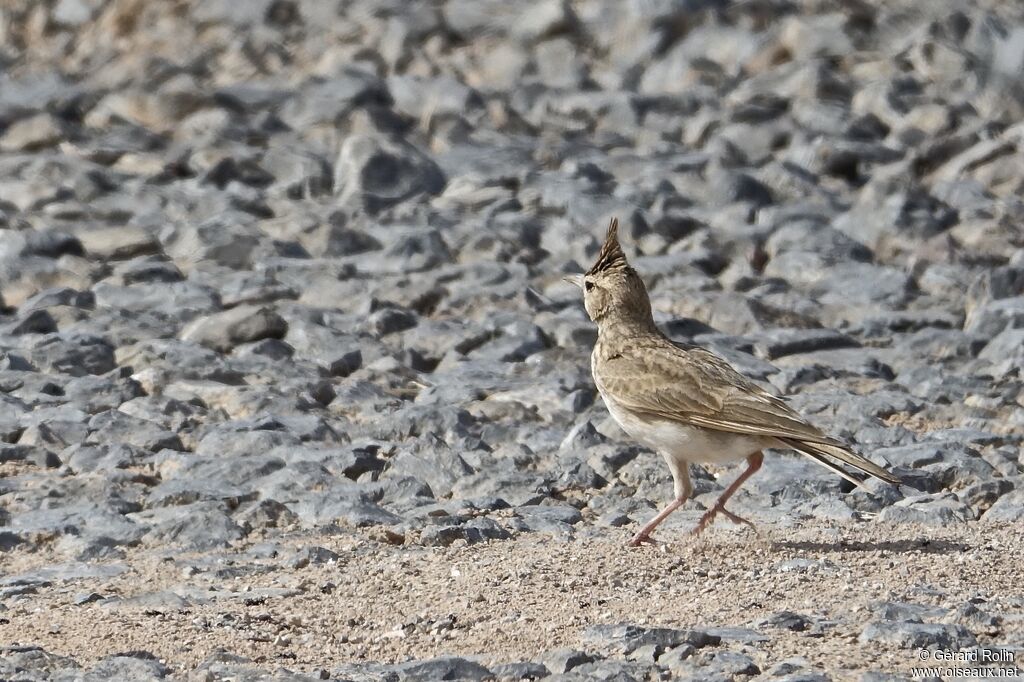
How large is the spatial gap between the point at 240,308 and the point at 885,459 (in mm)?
4187

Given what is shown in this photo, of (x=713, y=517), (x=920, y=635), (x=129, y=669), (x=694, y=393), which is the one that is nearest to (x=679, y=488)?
(x=713, y=517)

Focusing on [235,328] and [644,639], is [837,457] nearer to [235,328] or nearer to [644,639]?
[644,639]

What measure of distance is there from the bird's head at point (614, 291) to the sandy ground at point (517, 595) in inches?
46.3

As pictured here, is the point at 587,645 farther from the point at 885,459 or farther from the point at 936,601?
the point at 885,459

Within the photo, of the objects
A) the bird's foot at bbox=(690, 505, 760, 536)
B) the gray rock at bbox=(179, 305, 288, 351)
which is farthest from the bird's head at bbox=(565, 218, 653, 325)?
the gray rock at bbox=(179, 305, 288, 351)

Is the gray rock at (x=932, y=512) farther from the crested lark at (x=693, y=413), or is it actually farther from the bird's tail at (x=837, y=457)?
the bird's tail at (x=837, y=457)

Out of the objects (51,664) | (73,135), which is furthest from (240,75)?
(51,664)

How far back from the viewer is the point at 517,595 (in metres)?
6.25

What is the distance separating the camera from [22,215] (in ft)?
40.6

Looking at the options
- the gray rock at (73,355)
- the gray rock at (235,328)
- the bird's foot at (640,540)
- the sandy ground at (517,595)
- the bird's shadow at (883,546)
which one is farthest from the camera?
the gray rock at (235,328)

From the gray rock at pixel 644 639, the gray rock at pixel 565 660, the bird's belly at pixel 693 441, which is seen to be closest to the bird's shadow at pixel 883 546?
the bird's belly at pixel 693 441

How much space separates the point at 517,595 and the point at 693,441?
122cm

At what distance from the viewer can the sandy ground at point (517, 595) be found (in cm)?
574

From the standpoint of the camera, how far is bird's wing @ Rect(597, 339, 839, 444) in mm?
6863
